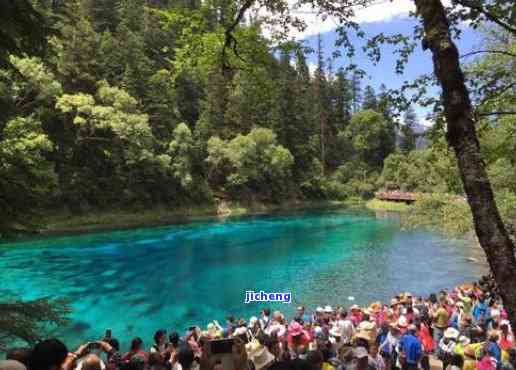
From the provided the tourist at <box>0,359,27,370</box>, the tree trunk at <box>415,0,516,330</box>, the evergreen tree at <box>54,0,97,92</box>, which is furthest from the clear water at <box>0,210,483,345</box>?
the evergreen tree at <box>54,0,97,92</box>

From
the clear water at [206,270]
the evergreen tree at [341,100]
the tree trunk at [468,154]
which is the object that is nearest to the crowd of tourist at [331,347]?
the tree trunk at [468,154]

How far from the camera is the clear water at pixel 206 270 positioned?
19328 mm

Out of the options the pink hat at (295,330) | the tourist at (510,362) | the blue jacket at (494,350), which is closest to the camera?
the tourist at (510,362)

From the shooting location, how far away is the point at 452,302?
46.0 ft

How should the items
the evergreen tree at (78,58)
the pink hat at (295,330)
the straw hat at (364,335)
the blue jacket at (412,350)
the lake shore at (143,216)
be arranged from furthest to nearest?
the evergreen tree at (78,58) → the lake shore at (143,216) → the pink hat at (295,330) → the straw hat at (364,335) → the blue jacket at (412,350)

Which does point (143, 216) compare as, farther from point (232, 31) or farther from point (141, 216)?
point (232, 31)

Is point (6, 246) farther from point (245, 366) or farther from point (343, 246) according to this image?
point (245, 366)

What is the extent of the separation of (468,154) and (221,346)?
129 inches

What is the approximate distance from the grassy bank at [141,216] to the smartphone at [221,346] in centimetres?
3139

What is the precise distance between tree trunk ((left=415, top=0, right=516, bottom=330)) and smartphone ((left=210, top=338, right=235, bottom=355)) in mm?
2871

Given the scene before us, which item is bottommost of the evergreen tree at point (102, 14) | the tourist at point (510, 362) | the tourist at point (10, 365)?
the tourist at point (510, 362)

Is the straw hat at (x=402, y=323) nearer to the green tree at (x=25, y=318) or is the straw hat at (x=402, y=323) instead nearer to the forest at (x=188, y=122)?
the forest at (x=188, y=122)

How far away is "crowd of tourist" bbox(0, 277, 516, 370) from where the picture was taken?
15.0 ft

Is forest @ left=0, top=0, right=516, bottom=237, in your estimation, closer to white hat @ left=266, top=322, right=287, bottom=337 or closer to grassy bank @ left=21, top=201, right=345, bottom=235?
grassy bank @ left=21, top=201, right=345, bottom=235
